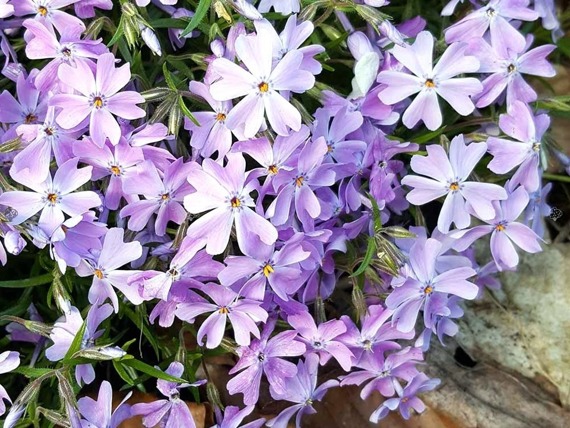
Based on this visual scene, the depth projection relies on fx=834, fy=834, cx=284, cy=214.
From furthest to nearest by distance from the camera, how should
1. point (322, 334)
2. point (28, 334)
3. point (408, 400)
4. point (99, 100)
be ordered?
point (408, 400) < point (28, 334) < point (322, 334) < point (99, 100)

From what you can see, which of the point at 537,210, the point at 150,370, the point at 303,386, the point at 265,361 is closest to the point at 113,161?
the point at 150,370

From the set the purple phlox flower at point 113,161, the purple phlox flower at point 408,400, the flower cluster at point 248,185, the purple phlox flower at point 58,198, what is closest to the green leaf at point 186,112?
the flower cluster at point 248,185

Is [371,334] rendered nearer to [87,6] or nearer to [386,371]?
[386,371]

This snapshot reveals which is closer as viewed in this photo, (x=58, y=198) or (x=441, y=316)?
(x=58, y=198)

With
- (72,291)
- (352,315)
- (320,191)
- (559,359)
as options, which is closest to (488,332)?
(559,359)

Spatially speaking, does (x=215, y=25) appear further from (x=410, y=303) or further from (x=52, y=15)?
(x=410, y=303)

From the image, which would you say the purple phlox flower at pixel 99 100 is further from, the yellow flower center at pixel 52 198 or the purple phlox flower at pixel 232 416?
the purple phlox flower at pixel 232 416

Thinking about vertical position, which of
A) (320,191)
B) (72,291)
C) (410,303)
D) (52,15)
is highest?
(52,15)
